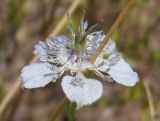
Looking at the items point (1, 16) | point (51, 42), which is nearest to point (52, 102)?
point (1, 16)

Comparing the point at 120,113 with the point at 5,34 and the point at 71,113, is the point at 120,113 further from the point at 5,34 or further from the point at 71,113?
the point at 71,113

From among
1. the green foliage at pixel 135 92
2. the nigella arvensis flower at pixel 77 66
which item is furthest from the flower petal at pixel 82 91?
the green foliage at pixel 135 92

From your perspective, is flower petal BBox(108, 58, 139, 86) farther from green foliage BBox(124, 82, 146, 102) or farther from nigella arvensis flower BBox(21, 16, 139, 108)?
green foliage BBox(124, 82, 146, 102)

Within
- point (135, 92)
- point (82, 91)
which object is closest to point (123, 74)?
point (82, 91)

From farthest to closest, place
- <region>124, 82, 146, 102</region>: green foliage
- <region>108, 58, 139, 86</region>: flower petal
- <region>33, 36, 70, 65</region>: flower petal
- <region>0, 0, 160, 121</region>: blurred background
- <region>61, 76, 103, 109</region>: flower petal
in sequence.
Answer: <region>0, 0, 160, 121</region>: blurred background → <region>124, 82, 146, 102</region>: green foliage → <region>33, 36, 70, 65</region>: flower petal → <region>108, 58, 139, 86</region>: flower petal → <region>61, 76, 103, 109</region>: flower petal

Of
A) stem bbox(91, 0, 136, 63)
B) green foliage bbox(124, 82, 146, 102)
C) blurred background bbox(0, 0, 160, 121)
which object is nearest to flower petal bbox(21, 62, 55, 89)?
stem bbox(91, 0, 136, 63)

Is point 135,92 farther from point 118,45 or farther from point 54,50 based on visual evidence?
point 54,50

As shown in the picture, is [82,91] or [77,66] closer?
[82,91]
